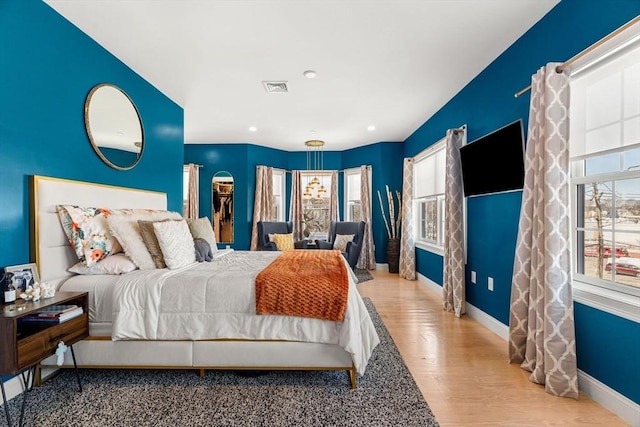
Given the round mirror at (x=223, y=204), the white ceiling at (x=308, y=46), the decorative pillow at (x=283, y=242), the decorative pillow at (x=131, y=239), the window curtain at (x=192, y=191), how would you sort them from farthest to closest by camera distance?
the round mirror at (x=223, y=204) < the window curtain at (x=192, y=191) < the decorative pillow at (x=283, y=242) < the decorative pillow at (x=131, y=239) < the white ceiling at (x=308, y=46)

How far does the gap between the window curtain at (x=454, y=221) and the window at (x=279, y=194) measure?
4.07m

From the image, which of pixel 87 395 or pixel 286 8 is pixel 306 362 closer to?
pixel 87 395

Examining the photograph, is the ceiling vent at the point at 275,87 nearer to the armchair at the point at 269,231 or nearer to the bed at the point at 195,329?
the bed at the point at 195,329

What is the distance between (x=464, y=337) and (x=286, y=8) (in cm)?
316

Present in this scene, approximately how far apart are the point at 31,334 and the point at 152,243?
2.93 feet

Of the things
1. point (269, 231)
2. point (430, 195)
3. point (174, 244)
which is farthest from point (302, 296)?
point (269, 231)

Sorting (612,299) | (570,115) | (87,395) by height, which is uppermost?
(570,115)

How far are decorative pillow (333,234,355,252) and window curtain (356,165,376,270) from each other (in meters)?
0.48

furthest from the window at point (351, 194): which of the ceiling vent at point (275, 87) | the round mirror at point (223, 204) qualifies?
the ceiling vent at point (275, 87)

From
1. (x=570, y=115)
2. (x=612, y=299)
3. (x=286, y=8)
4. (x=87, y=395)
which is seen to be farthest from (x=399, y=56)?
(x=87, y=395)

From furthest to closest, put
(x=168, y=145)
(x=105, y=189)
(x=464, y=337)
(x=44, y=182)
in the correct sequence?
1. (x=168, y=145)
2. (x=464, y=337)
3. (x=105, y=189)
4. (x=44, y=182)

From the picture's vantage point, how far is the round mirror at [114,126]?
8.54 ft

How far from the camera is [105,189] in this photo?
8.80 feet

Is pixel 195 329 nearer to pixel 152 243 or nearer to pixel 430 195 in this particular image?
pixel 152 243
